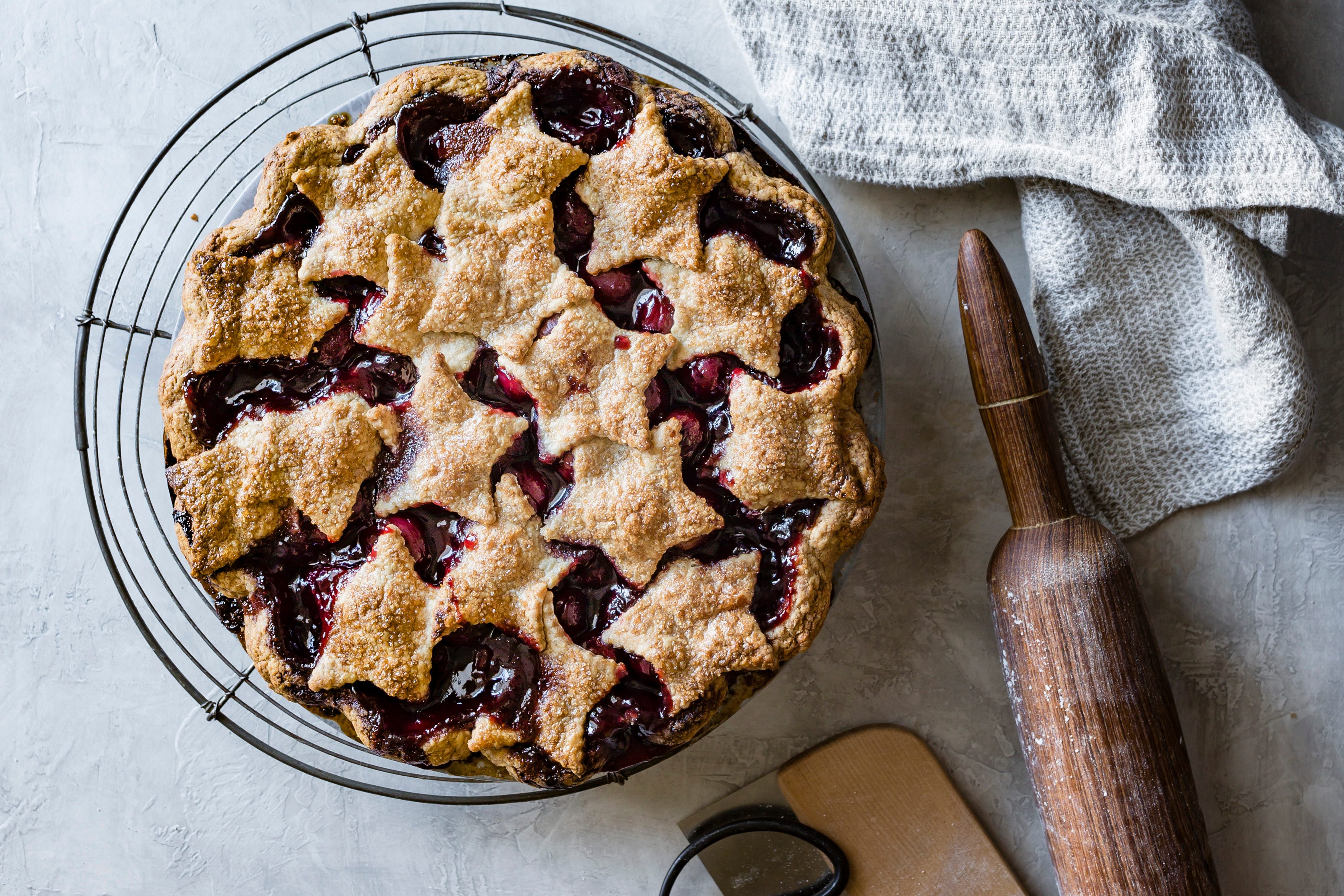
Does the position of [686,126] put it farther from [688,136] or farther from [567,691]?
[567,691]

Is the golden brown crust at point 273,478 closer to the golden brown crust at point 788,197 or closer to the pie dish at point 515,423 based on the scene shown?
the pie dish at point 515,423

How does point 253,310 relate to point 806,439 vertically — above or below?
above

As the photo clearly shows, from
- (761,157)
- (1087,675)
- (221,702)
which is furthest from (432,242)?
(1087,675)

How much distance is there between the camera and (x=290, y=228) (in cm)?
136

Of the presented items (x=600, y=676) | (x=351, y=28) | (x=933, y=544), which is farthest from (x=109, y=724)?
(x=933, y=544)

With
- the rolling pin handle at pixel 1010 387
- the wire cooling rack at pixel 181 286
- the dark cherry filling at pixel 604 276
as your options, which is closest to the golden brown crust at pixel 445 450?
the dark cherry filling at pixel 604 276

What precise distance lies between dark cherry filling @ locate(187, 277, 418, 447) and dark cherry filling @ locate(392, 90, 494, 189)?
0.19 metres

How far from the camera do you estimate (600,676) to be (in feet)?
4.34

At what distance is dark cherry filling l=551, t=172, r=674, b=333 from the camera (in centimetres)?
136

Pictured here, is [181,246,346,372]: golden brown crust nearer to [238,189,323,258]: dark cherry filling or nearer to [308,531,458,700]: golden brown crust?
[238,189,323,258]: dark cherry filling

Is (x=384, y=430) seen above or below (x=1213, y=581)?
above

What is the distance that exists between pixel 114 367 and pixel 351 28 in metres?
0.76

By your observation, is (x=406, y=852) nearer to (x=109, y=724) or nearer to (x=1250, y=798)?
(x=109, y=724)

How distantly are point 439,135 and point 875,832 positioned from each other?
142 centimetres
